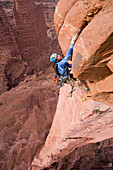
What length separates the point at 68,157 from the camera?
6.21m

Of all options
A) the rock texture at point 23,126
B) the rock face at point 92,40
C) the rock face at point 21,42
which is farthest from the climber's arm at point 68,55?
the rock face at point 21,42

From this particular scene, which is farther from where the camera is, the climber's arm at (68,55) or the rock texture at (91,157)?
the rock texture at (91,157)

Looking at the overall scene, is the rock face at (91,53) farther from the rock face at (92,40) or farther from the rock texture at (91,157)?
the rock texture at (91,157)

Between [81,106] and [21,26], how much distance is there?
15278mm

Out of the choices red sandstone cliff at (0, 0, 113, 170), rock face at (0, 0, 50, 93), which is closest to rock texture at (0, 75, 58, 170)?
red sandstone cliff at (0, 0, 113, 170)

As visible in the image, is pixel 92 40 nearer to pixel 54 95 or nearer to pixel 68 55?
pixel 68 55

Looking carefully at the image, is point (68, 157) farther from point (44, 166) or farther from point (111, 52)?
point (111, 52)

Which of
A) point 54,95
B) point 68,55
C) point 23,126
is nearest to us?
point 68,55

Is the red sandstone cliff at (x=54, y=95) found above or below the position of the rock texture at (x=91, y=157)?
above

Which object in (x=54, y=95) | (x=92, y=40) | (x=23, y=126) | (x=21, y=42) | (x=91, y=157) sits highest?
(x=21, y=42)

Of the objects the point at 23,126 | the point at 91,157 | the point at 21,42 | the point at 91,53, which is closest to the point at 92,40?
the point at 91,53

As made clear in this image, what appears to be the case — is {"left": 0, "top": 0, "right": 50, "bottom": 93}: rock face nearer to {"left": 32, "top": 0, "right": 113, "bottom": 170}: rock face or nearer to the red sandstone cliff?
the red sandstone cliff

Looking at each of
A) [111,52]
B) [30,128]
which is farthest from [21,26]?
[111,52]

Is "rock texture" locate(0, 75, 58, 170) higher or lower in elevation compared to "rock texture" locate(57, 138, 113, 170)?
higher
